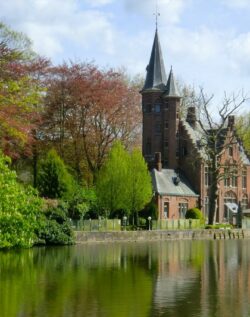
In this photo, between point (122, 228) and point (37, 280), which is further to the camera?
point (122, 228)

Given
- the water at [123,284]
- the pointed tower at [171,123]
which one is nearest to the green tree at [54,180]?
the water at [123,284]

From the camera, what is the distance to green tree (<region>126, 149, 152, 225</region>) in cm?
5708

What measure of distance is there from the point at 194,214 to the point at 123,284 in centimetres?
4410

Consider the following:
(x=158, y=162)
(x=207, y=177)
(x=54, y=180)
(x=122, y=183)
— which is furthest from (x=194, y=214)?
(x=54, y=180)

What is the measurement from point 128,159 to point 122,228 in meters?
5.92

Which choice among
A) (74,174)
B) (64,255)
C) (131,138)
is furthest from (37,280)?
(131,138)

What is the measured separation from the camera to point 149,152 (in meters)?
74.5

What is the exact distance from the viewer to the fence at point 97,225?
50.8m

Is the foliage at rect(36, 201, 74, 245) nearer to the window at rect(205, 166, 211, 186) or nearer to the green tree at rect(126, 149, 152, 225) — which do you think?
the green tree at rect(126, 149, 152, 225)

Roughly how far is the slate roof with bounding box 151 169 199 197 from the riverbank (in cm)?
946

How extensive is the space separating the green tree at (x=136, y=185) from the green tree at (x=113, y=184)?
0.69 m

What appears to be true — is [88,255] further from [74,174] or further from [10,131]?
[74,174]

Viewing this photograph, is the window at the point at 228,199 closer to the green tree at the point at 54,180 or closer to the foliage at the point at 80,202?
the foliage at the point at 80,202

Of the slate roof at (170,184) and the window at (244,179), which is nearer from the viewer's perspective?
the slate roof at (170,184)
